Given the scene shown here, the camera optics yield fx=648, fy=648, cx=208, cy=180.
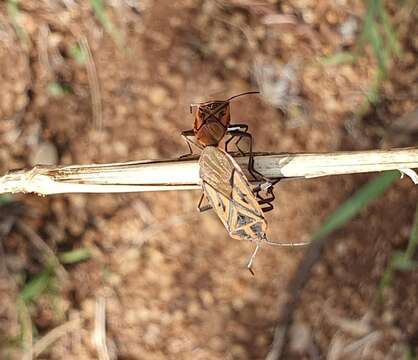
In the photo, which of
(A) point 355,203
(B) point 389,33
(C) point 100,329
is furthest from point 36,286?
(B) point 389,33

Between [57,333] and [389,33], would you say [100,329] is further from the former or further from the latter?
[389,33]

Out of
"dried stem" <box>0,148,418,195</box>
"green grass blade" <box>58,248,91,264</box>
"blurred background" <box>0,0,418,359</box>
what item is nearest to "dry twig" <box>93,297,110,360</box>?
"blurred background" <box>0,0,418,359</box>

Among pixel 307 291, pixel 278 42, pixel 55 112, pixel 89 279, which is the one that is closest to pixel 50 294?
pixel 89 279

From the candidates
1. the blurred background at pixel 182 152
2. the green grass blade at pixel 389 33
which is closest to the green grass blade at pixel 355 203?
the blurred background at pixel 182 152

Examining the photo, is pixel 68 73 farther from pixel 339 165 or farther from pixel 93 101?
pixel 339 165

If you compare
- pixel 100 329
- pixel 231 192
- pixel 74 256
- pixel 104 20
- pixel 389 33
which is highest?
pixel 104 20

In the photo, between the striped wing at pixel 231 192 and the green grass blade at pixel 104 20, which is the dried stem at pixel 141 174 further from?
the green grass blade at pixel 104 20

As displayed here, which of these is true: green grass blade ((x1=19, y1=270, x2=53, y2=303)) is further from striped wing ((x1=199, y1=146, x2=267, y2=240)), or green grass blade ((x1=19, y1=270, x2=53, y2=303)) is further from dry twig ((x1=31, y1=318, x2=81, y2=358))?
striped wing ((x1=199, y1=146, x2=267, y2=240))
